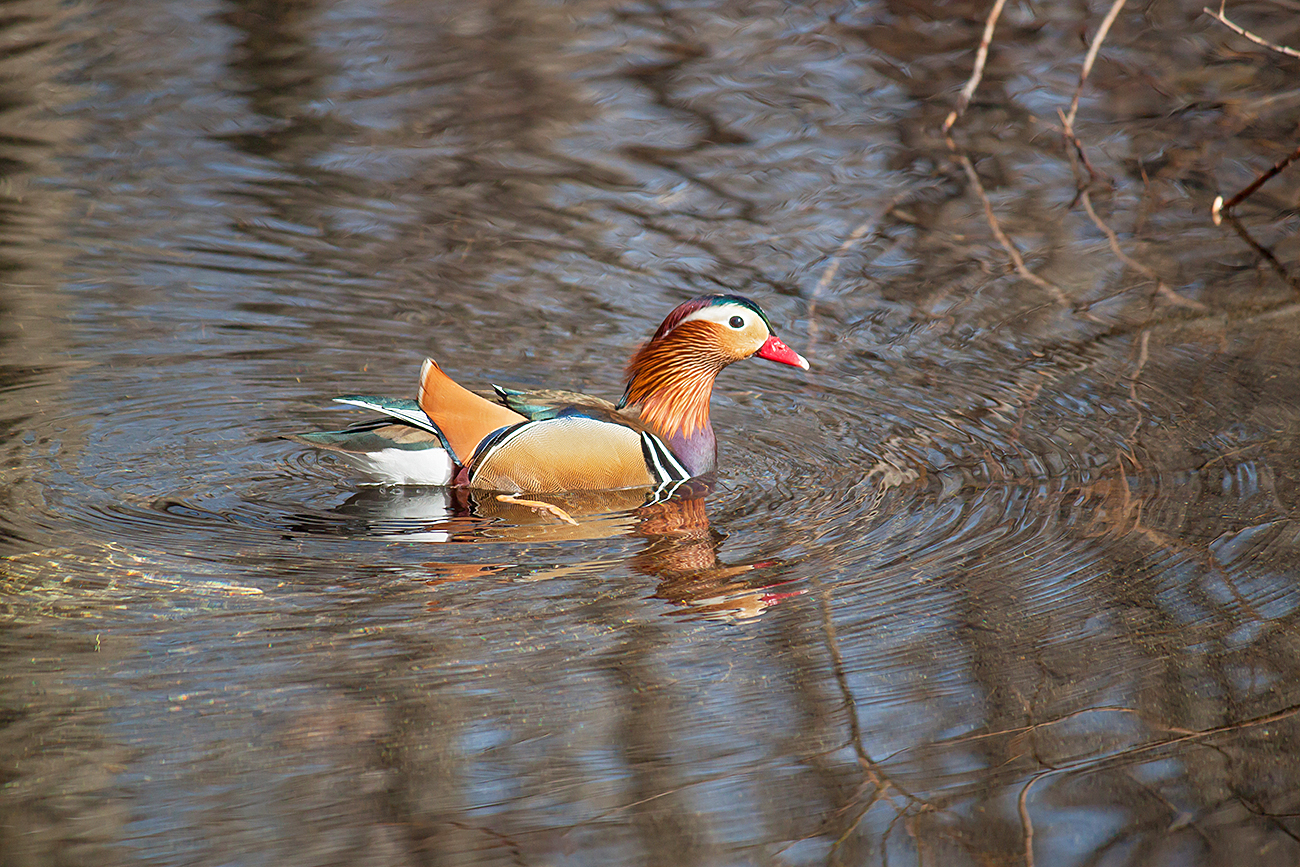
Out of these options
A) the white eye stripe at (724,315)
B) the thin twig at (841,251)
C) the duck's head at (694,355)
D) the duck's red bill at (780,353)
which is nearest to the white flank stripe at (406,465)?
the duck's head at (694,355)

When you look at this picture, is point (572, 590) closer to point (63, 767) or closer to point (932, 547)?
point (932, 547)

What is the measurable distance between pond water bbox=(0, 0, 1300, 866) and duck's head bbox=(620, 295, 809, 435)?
0.34 metres

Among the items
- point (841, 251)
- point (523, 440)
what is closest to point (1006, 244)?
point (841, 251)

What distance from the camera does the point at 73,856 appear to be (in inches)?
132

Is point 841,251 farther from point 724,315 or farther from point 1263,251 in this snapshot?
point 1263,251

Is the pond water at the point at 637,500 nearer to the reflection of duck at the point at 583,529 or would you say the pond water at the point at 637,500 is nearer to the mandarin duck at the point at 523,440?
the reflection of duck at the point at 583,529

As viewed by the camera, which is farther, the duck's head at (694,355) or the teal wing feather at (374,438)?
the duck's head at (694,355)

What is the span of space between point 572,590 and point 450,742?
113cm

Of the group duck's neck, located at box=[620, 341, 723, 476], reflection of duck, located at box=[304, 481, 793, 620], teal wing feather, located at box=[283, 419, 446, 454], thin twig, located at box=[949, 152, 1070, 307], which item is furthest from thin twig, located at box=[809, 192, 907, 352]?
teal wing feather, located at box=[283, 419, 446, 454]

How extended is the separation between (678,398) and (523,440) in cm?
86

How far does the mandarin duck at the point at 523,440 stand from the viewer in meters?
6.17

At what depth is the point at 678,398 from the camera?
21.8 ft

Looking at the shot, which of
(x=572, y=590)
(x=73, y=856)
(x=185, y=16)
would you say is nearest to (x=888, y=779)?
(x=572, y=590)

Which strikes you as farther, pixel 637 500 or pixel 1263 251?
pixel 1263 251
